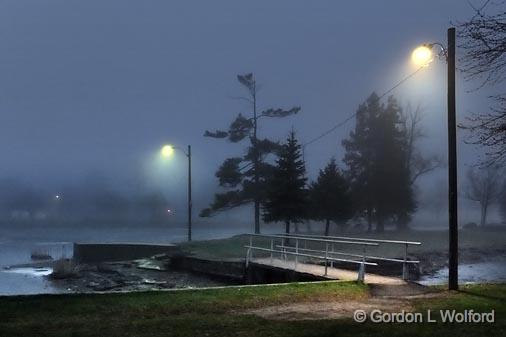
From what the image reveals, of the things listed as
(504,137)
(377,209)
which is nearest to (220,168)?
(377,209)

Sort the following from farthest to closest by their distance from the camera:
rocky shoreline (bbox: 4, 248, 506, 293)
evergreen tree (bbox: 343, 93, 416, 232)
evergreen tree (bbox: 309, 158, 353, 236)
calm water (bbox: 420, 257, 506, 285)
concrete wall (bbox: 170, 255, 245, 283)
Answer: evergreen tree (bbox: 343, 93, 416, 232), evergreen tree (bbox: 309, 158, 353, 236), concrete wall (bbox: 170, 255, 245, 283), rocky shoreline (bbox: 4, 248, 506, 293), calm water (bbox: 420, 257, 506, 285)

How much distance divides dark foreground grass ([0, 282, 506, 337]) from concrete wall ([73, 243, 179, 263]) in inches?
1043

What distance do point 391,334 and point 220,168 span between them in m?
46.8

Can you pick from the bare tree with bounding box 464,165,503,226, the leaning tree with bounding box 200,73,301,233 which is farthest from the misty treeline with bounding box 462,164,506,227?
the leaning tree with bounding box 200,73,301,233

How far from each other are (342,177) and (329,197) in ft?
10.4

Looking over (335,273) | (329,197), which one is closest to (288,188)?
(329,197)

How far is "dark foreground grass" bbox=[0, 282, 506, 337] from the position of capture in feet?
33.0

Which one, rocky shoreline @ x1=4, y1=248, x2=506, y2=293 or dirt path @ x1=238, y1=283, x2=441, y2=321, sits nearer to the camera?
dirt path @ x1=238, y1=283, x2=441, y2=321

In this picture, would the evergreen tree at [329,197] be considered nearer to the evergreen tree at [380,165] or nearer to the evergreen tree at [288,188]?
the evergreen tree at [288,188]

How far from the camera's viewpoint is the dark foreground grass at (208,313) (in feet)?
33.0

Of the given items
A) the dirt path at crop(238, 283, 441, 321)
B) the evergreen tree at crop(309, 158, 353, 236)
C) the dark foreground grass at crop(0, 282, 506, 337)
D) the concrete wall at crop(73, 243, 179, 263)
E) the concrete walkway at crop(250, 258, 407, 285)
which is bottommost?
the concrete wall at crop(73, 243, 179, 263)

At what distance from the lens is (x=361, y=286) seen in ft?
53.6

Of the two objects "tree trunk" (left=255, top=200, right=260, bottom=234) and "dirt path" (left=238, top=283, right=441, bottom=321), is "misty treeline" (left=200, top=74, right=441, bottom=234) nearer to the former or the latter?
"tree trunk" (left=255, top=200, right=260, bottom=234)

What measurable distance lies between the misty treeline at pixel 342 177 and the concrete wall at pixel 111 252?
8.25 meters
